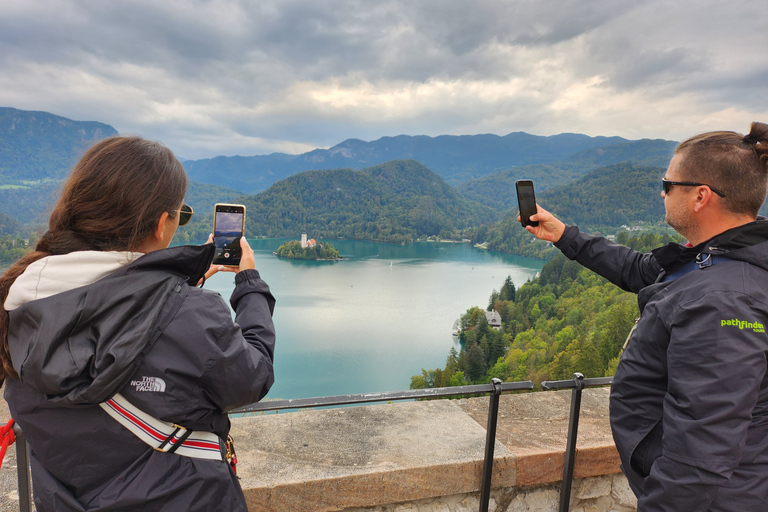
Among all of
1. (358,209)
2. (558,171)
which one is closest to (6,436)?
(358,209)

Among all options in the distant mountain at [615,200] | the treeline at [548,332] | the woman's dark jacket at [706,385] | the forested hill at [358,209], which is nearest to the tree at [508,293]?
the treeline at [548,332]

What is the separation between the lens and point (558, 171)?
154 metres

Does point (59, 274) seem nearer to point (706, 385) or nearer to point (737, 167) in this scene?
point (706, 385)

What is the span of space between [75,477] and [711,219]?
1.50m

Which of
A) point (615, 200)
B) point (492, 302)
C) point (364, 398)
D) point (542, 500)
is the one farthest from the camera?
point (615, 200)

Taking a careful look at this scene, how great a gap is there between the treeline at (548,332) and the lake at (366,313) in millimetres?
2476

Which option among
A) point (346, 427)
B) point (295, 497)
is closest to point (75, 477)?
point (295, 497)

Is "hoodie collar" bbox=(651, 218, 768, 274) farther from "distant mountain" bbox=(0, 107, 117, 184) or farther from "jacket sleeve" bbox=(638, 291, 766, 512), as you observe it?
"distant mountain" bbox=(0, 107, 117, 184)

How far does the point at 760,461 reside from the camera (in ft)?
3.14

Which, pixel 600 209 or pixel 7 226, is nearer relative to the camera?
pixel 7 226

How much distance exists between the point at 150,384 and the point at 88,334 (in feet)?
0.43

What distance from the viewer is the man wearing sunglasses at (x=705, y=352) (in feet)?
2.89

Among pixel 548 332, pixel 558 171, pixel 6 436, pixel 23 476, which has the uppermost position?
pixel 558 171

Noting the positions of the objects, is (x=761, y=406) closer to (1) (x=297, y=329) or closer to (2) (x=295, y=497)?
(2) (x=295, y=497)
